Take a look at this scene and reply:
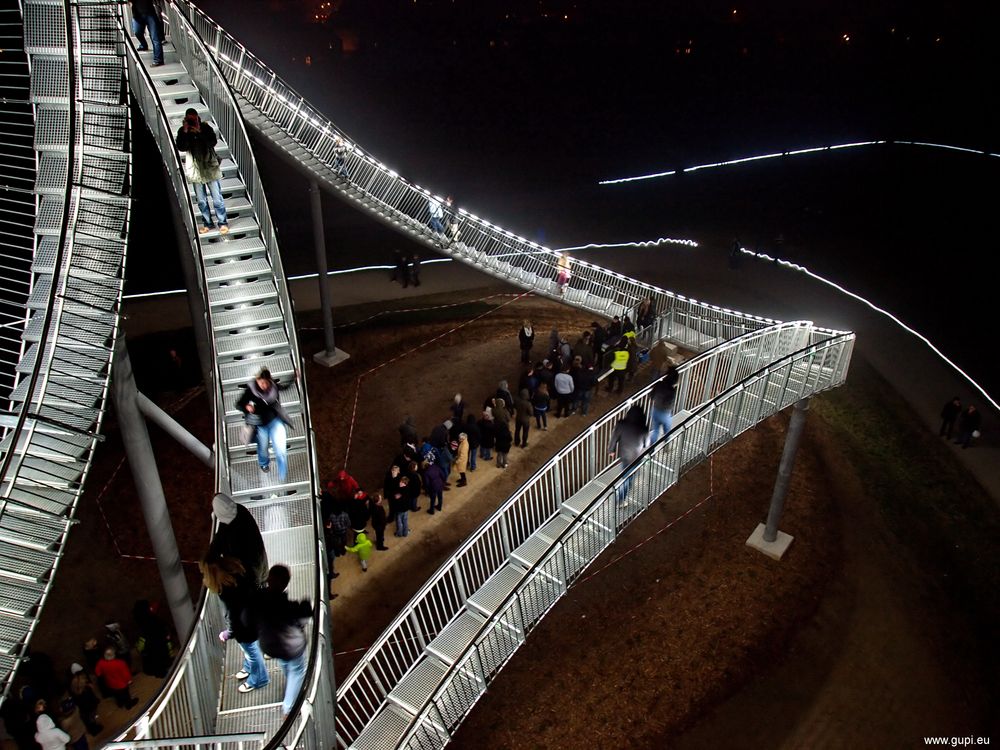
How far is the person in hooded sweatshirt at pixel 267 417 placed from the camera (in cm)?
932

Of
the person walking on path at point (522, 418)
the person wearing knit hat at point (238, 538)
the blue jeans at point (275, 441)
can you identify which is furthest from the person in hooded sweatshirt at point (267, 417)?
the person walking on path at point (522, 418)

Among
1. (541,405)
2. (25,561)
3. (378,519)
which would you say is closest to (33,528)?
(25,561)

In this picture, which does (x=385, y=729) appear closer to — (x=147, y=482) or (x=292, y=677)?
(x=292, y=677)

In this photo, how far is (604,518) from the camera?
11.8 metres

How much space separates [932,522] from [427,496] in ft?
33.4

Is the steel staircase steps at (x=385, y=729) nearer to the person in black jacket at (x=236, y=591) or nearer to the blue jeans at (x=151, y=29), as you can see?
the person in black jacket at (x=236, y=591)

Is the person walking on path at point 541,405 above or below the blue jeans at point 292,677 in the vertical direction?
below

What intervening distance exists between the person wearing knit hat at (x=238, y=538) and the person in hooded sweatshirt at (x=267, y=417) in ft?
7.00

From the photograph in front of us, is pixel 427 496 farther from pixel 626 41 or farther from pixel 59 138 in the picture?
pixel 626 41

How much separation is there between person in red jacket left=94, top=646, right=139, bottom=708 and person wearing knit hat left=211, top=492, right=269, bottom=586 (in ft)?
20.5

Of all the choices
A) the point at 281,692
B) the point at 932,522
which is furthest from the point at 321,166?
the point at 932,522

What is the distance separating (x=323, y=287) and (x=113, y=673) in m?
10.2

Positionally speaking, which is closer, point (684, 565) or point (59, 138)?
point (59, 138)

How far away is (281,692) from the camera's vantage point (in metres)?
7.66
